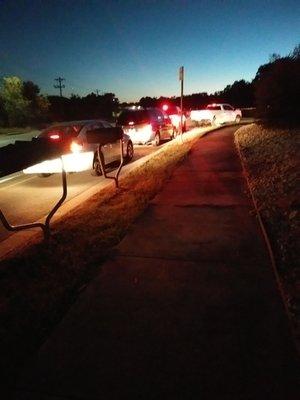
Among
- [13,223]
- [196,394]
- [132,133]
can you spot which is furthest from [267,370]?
[132,133]

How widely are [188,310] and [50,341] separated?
1301 millimetres

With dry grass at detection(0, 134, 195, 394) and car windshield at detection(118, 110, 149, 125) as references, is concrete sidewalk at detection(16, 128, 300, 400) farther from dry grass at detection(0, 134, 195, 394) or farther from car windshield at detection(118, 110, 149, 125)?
car windshield at detection(118, 110, 149, 125)

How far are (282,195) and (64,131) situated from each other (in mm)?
6950

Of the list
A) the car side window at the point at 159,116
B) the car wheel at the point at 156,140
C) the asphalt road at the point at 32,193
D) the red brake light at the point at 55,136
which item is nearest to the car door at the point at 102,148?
the asphalt road at the point at 32,193

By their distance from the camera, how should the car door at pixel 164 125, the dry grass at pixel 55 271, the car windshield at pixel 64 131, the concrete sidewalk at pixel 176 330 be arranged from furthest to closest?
the car door at pixel 164 125
the car windshield at pixel 64 131
the dry grass at pixel 55 271
the concrete sidewalk at pixel 176 330

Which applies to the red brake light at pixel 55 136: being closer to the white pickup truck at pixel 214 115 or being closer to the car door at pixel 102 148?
the car door at pixel 102 148

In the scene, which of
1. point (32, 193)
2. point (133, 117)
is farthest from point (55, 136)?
point (133, 117)

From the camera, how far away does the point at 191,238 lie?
602cm

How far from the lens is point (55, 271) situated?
5031 millimetres

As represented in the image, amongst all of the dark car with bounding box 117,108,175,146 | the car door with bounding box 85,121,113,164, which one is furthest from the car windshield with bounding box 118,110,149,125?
the car door with bounding box 85,121,113,164

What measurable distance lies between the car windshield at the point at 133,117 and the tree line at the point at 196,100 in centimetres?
602

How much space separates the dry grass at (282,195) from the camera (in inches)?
186

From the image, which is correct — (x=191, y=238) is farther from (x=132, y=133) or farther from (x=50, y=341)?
(x=132, y=133)

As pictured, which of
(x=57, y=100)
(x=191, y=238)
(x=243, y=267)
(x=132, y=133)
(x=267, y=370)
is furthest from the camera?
(x=57, y=100)
